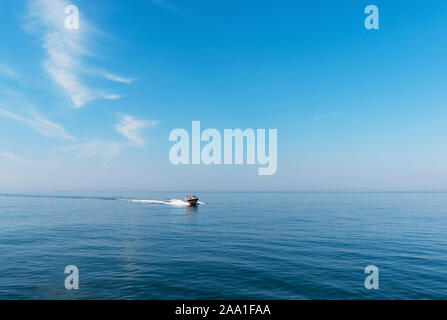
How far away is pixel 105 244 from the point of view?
1403 inches

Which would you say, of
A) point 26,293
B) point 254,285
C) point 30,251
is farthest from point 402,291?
point 30,251

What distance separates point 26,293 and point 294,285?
21590mm

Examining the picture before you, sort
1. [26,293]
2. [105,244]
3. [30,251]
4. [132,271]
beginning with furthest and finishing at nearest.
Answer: [105,244] < [30,251] < [132,271] < [26,293]

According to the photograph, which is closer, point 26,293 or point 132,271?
point 26,293

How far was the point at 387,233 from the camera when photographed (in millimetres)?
44500

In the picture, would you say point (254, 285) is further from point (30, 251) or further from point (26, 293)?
point (30, 251)
